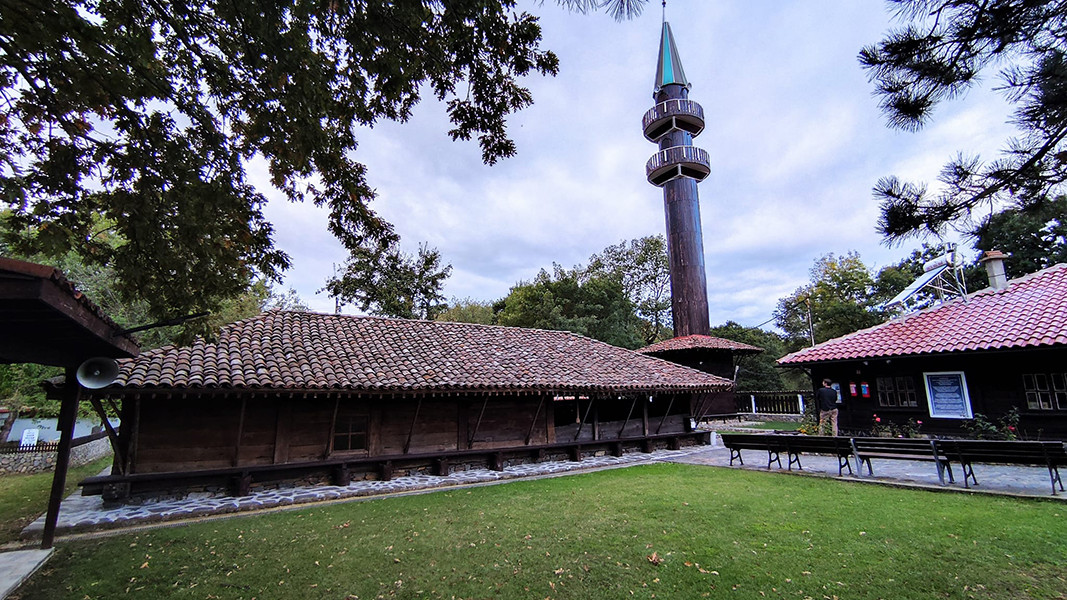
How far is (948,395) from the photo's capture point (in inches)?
465

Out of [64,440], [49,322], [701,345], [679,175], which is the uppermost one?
[679,175]

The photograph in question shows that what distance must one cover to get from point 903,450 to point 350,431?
Result: 10.8m

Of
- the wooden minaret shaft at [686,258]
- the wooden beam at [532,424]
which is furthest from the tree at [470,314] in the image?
the wooden beam at [532,424]

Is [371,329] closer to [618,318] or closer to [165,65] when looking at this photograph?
[165,65]

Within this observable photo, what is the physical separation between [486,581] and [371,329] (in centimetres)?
964

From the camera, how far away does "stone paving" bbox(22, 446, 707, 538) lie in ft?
22.2

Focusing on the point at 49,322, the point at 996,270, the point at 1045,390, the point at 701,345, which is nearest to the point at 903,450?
the point at 1045,390

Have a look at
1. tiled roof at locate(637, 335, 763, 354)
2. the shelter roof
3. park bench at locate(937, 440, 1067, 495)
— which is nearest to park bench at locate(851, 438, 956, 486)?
park bench at locate(937, 440, 1067, 495)

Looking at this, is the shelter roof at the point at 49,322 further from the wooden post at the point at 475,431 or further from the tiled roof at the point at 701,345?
the tiled roof at the point at 701,345

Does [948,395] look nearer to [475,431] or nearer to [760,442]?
[760,442]

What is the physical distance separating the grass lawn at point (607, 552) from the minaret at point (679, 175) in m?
18.2

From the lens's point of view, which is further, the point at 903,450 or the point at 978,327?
the point at 978,327

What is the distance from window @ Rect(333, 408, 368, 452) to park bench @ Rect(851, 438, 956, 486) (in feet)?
32.7

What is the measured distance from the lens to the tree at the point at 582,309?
30.2 metres
